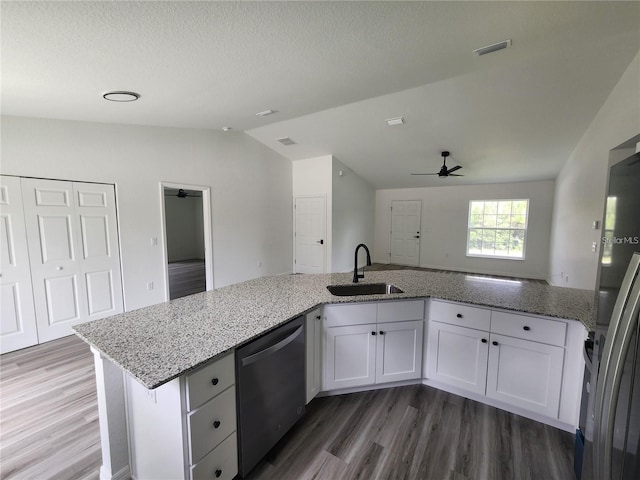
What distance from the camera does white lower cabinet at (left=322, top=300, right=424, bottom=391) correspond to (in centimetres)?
201

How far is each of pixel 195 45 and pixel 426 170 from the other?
5.15 metres

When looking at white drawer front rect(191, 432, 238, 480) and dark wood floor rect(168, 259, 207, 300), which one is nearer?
white drawer front rect(191, 432, 238, 480)

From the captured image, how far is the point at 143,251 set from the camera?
3842mm

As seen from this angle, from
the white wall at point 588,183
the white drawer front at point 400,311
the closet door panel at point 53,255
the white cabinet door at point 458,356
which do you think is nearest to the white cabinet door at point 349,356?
the white drawer front at point 400,311

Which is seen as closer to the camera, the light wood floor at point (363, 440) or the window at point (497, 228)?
the light wood floor at point (363, 440)

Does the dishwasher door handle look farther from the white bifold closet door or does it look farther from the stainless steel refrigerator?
the white bifold closet door

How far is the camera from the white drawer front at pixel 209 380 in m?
1.15

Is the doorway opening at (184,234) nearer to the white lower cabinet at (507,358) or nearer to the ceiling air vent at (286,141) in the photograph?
the ceiling air vent at (286,141)

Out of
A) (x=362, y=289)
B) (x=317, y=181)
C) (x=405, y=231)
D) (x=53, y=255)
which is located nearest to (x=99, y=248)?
(x=53, y=255)

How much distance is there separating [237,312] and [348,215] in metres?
5.03

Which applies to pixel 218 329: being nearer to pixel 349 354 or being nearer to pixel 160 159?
pixel 349 354

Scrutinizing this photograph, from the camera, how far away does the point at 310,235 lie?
6.07 meters

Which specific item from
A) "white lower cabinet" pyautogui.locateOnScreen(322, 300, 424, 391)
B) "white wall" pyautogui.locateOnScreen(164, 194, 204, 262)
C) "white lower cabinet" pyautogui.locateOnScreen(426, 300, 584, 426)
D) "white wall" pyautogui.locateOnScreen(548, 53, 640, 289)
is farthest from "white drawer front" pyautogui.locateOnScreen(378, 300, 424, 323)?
"white wall" pyautogui.locateOnScreen(164, 194, 204, 262)

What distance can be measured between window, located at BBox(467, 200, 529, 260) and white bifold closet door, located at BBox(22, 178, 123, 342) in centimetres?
723
